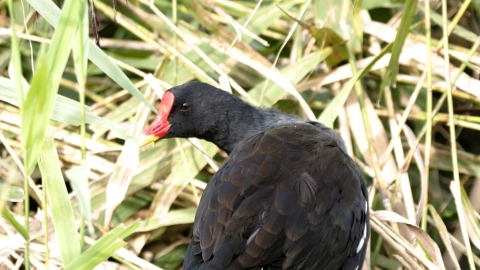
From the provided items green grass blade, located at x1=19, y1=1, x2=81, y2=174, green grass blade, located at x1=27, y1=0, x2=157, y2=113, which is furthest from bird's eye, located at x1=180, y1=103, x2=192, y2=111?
green grass blade, located at x1=19, y1=1, x2=81, y2=174

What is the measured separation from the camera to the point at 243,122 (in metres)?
2.37

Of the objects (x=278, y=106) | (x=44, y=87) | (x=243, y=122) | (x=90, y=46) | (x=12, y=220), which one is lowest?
(x=278, y=106)

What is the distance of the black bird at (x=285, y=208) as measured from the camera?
1686mm

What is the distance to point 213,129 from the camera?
239 cm

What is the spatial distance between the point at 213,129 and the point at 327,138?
1.48ft

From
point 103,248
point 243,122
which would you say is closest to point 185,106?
point 243,122

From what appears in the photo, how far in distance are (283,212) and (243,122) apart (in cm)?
70

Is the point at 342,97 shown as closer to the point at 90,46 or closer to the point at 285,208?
the point at 285,208

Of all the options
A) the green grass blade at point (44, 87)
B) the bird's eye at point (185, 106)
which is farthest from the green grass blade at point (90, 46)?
the bird's eye at point (185, 106)

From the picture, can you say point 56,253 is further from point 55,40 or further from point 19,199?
point 55,40

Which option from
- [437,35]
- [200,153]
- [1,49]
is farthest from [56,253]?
[437,35]

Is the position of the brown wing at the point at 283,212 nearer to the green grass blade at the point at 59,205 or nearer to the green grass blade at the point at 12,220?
the green grass blade at the point at 59,205

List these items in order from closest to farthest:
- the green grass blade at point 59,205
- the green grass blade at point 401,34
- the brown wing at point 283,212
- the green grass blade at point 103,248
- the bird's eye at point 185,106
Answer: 1. the green grass blade at point 103,248
2. the green grass blade at point 59,205
3. the brown wing at point 283,212
4. the green grass blade at point 401,34
5. the bird's eye at point 185,106

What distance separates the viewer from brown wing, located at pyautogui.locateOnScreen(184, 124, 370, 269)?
1684 millimetres
